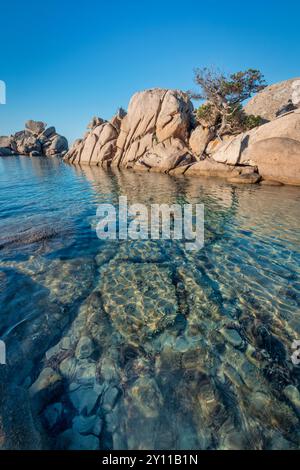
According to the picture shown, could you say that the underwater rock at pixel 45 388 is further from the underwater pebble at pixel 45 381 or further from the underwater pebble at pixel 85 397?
the underwater pebble at pixel 85 397

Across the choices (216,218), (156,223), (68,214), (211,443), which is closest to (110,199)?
(68,214)

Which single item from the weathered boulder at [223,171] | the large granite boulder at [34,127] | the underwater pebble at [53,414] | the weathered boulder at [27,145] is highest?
the large granite boulder at [34,127]

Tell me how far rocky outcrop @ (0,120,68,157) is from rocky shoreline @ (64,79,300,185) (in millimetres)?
26067

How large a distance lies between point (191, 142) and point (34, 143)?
193 feet

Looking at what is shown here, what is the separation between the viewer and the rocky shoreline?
699 inches

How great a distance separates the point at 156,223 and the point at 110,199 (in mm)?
5887

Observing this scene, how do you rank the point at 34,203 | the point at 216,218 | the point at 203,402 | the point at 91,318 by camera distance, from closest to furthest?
the point at 203,402 → the point at 91,318 → the point at 216,218 → the point at 34,203

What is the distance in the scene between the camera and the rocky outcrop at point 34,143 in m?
66.1

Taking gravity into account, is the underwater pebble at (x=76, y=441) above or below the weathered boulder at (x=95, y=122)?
below

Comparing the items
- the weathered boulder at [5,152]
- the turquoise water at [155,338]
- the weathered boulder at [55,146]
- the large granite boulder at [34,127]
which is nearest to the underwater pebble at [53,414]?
the turquoise water at [155,338]

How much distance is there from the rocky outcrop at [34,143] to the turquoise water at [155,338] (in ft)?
223

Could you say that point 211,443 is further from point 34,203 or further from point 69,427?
point 34,203

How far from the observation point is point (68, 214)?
419 inches

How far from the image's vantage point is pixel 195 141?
29328 mm
